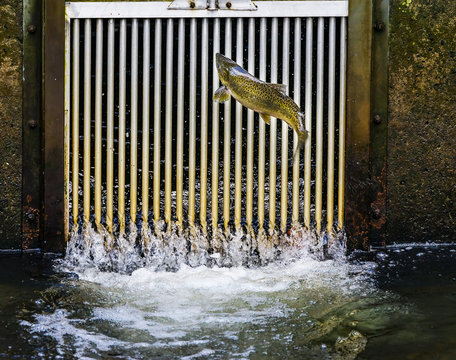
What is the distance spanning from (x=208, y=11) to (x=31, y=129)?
1759mm

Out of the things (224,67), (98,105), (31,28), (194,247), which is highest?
(31,28)

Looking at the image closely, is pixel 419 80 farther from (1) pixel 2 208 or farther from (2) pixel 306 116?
(1) pixel 2 208

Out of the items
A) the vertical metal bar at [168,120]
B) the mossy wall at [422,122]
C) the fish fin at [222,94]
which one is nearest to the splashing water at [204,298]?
the vertical metal bar at [168,120]

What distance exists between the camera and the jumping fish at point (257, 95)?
607 centimetres

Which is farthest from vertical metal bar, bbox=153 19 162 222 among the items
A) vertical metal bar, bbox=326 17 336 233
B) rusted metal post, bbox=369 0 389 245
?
rusted metal post, bbox=369 0 389 245

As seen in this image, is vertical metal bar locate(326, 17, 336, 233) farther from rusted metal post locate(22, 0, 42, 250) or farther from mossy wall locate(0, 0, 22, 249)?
mossy wall locate(0, 0, 22, 249)

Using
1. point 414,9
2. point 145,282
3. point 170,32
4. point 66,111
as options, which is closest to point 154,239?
point 145,282

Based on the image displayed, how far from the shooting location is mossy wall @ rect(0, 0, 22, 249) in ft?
22.3

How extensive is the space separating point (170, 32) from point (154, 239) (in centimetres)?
170

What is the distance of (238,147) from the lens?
673 cm

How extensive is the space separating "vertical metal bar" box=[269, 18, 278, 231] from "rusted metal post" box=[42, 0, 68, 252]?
1.70 meters

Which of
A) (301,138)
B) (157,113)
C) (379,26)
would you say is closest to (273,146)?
(301,138)

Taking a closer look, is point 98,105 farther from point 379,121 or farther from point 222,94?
point 379,121

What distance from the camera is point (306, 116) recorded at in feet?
21.9
